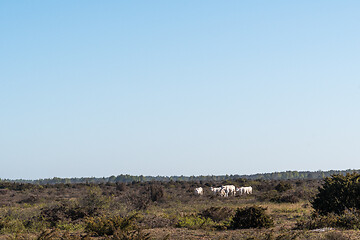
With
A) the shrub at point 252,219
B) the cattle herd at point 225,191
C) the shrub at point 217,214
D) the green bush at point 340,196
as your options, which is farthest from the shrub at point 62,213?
the cattle herd at point 225,191

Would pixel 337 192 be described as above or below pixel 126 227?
above

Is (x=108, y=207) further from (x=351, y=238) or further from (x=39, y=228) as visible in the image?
(x=351, y=238)

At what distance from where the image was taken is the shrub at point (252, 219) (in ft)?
62.8

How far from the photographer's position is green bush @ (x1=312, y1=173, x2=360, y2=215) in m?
20.4

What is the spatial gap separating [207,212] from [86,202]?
22.1 feet

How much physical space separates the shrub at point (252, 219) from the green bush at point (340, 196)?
3006mm

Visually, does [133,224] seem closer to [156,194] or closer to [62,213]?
[62,213]

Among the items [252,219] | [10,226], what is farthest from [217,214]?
[10,226]

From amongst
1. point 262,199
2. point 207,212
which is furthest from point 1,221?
point 262,199

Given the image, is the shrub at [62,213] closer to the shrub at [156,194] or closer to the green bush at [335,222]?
the green bush at [335,222]

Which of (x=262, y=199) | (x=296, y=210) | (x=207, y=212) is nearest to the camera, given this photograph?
(x=207, y=212)

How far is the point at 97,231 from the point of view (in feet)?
57.8

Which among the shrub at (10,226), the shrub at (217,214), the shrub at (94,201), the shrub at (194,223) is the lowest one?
the shrub at (10,226)

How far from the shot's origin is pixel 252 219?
1925 cm
